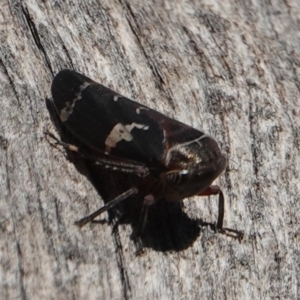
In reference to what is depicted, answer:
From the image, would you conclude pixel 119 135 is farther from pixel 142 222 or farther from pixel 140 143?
pixel 142 222

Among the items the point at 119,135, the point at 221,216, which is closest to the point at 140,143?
the point at 119,135

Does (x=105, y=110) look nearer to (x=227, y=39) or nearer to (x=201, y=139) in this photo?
(x=201, y=139)

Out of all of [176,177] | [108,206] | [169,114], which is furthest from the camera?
[169,114]

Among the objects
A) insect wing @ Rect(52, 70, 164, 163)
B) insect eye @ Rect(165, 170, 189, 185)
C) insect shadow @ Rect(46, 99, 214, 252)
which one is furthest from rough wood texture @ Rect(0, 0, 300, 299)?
insect eye @ Rect(165, 170, 189, 185)

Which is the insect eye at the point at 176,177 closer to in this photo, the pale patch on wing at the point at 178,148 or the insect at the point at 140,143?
the insect at the point at 140,143

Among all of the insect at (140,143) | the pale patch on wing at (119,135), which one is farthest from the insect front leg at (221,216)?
the pale patch on wing at (119,135)

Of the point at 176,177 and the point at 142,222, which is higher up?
the point at 176,177

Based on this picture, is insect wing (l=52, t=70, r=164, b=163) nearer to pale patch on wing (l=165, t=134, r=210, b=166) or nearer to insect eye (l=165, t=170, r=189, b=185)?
pale patch on wing (l=165, t=134, r=210, b=166)
